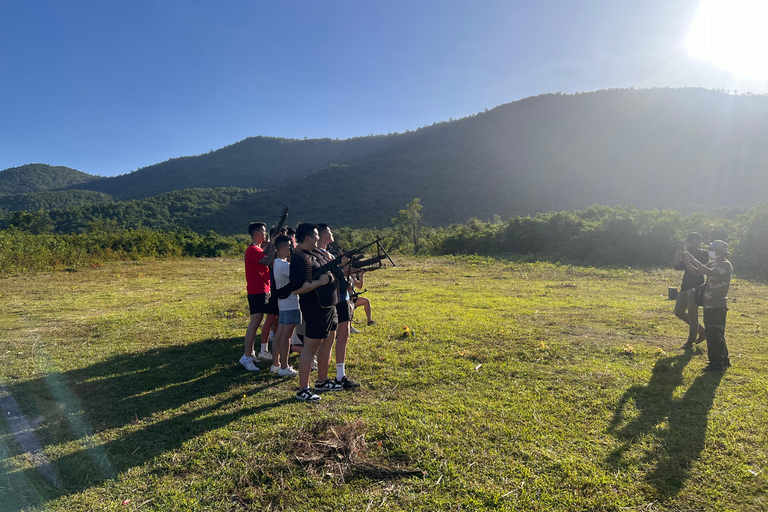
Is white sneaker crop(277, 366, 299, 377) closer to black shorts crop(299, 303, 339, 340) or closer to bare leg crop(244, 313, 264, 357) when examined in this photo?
bare leg crop(244, 313, 264, 357)

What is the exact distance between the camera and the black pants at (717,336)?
19.8ft

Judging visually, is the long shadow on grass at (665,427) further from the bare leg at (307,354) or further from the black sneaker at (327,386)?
the bare leg at (307,354)

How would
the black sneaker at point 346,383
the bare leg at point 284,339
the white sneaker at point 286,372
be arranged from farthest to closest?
1. the white sneaker at point 286,372
2. the bare leg at point 284,339
3. the black sneaker at point 346,383

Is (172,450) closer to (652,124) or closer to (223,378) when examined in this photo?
(223,378)

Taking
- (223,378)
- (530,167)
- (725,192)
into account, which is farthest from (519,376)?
(530,167)

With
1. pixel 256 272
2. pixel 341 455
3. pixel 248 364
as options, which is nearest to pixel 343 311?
pixel 256 272

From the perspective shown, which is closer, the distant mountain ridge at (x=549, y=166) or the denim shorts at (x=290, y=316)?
the denim shorts at (x=290, y=316)

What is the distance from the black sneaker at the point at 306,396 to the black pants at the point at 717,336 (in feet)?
20.9

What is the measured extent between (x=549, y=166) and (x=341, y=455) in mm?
84115

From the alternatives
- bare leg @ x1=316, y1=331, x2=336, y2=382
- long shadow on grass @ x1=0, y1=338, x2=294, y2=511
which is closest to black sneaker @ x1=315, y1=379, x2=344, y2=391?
bare leg @ x1=316, y1=331, x2=336, y2=382

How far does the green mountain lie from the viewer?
10519cm

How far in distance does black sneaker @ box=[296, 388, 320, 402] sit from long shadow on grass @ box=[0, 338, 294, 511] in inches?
7.4

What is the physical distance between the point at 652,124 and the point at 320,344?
101 meters

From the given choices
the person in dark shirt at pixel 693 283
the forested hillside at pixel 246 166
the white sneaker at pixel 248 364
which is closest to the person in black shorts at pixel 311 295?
the white sneaker at pixel 248 364
